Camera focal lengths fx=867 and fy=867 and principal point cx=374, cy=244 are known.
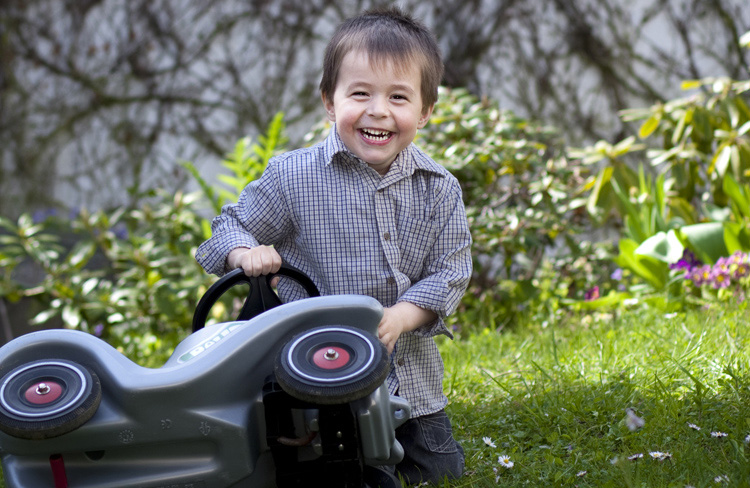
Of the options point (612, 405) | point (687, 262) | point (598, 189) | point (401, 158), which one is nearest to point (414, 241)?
point (401, 158)

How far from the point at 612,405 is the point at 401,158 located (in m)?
0.87

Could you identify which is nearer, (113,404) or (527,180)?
(113,404)

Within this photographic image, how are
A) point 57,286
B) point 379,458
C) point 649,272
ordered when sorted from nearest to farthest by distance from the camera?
point 379,458 → point 649,272 → point 57,286

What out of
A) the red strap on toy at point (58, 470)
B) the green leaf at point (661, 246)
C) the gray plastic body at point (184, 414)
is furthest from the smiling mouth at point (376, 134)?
the green leaf at point (661, 246)

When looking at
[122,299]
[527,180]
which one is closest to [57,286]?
[122,299]

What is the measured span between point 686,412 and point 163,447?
4.42ft

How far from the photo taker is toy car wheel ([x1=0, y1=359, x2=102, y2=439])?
1.45 m

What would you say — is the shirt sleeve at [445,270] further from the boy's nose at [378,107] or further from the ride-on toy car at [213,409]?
the ride-on toy car at [213,409]

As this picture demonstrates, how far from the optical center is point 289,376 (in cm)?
145

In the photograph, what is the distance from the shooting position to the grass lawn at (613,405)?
194 centimetres

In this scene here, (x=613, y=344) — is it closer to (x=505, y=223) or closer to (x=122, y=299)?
(x=505, y=223)

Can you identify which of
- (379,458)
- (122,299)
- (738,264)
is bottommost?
(122,299)

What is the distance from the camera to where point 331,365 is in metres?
1.49

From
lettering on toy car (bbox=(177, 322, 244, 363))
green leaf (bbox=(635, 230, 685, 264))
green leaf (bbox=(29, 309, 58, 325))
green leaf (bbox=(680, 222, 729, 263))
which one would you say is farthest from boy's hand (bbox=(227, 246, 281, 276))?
green leaf (bbox=(29, 309, 58, 325))
